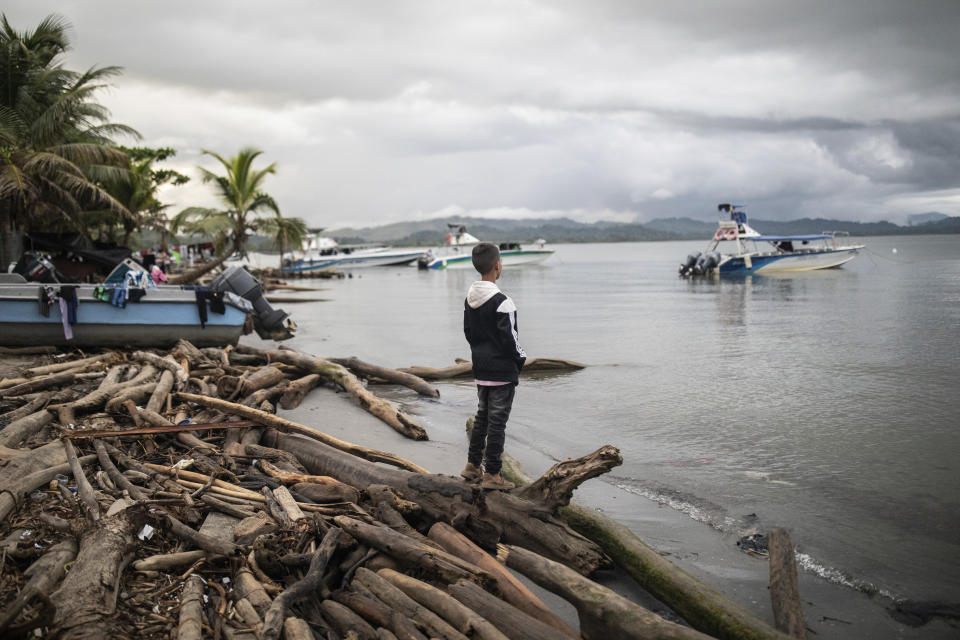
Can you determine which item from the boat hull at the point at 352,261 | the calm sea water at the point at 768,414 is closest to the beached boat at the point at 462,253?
the boat hull at the point at 352,261

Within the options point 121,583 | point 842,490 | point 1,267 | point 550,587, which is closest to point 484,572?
point 550,587

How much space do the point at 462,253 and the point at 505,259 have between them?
4915 mm

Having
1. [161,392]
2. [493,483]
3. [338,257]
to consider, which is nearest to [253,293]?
[161,392]

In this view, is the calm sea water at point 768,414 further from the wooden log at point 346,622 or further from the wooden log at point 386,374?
the wooden log at point 346,622

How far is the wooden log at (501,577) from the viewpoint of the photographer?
3641 millimetres

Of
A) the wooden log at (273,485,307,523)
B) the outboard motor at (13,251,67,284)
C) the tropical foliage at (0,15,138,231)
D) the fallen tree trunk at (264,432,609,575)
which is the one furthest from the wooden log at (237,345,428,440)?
the tropical foliage at (0,15,138,231)

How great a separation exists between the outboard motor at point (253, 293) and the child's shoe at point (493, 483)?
9.79m

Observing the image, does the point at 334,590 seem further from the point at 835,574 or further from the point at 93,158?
the point at 93,158

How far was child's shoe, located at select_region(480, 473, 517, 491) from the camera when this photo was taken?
4801mm

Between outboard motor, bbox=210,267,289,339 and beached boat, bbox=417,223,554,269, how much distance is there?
5534 cm

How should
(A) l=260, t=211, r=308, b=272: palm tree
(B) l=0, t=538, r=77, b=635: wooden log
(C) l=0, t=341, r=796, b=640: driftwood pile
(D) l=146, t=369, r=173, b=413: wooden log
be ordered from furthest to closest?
(A) l=260, t=211, r=308, b=272: palm tree < (D) l=146, t=369, r=173, b=413: wooden log < (C) l=0, t=341, r=796, b=640: driftwood pile < (B) l=0, t=538, r=77, b=635: wooden log

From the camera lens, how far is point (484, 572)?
3885 millimetres

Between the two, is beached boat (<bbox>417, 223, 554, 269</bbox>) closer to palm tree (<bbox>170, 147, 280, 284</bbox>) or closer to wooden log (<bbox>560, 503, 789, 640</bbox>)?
palm tree (<bbox>170, 147, 280, 284</bbox>)

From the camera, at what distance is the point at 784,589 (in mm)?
4266
